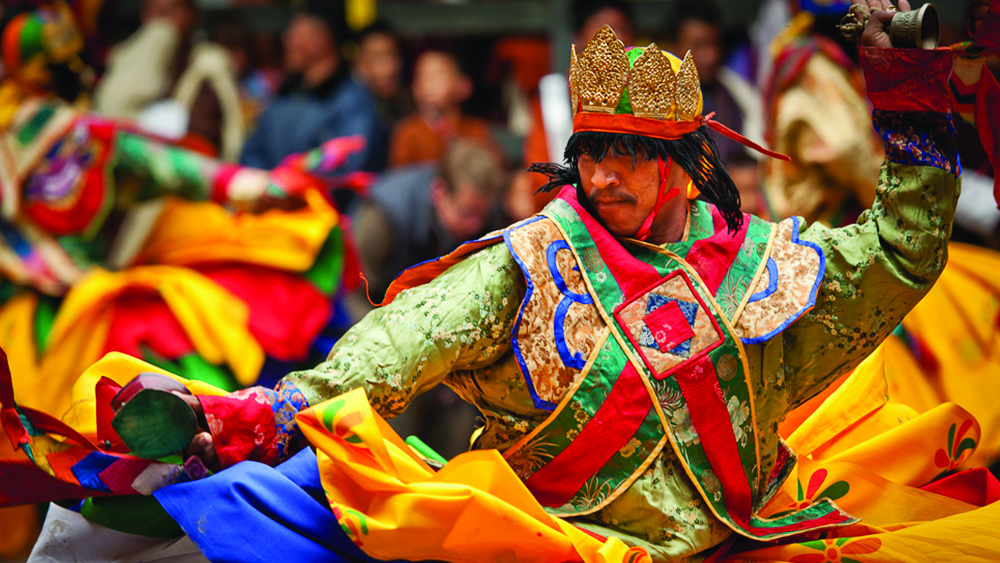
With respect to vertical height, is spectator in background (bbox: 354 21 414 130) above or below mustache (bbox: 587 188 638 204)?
below

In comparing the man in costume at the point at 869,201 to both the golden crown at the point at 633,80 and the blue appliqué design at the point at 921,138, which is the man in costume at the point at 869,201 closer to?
the blue appliqué design at the point at 921,138

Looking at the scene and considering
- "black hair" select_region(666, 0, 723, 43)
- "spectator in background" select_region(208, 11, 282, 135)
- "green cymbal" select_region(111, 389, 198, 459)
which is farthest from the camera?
"spectator in background" select_region(208, 11, 282, 135)

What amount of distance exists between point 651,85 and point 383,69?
15.1ft

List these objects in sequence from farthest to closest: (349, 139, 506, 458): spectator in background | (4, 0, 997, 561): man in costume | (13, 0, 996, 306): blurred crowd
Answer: (13, 0, 996, 306): blurred crowd, (349, 139, 506, 458): spectator in background, (4, 0, 997, 561): man in costume

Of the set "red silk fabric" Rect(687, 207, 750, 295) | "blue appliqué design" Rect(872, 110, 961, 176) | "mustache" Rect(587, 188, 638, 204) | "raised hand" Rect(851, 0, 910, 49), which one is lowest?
"red silk fabric" Rect(687, 207, 750, 295)

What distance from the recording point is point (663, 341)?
7.32 ft

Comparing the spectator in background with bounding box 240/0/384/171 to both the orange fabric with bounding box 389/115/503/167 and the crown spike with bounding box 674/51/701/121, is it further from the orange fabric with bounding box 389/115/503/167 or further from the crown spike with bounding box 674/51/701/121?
the crown spike with bounding box 674/51/701/121

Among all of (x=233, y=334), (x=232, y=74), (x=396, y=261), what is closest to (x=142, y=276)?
(x=233, y=334)

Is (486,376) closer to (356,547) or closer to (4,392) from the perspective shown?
(356,547)

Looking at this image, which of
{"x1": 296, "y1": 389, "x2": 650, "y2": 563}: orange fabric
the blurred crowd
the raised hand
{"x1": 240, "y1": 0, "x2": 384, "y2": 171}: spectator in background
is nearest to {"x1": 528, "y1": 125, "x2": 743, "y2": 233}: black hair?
the raised hand

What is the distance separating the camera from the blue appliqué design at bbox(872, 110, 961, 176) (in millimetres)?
2260

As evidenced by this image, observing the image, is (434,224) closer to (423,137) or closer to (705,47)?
(423,137)

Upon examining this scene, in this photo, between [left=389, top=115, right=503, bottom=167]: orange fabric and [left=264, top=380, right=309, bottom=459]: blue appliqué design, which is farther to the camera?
[left=389, top=115, right=503, bottom=167]: orange fabric

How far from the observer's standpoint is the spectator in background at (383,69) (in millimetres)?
6598
